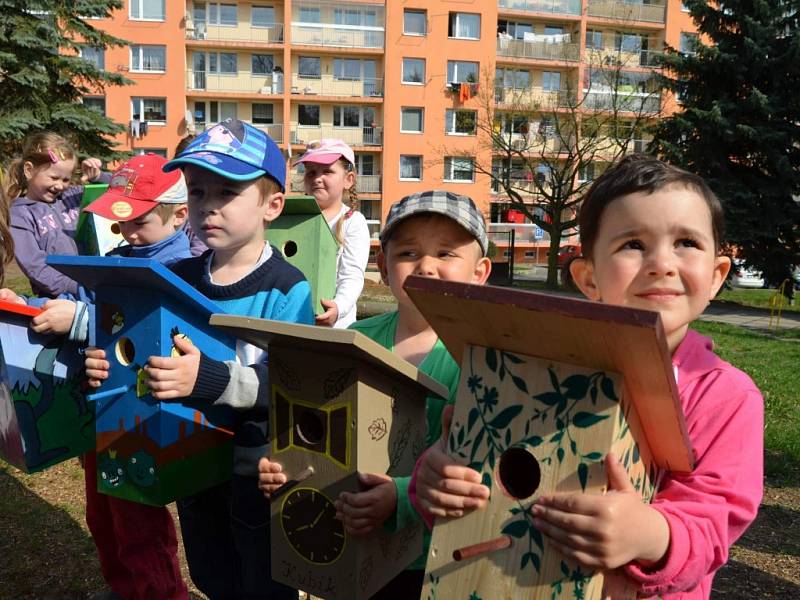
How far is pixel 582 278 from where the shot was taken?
1.60 meters

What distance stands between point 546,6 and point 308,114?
1280 cm

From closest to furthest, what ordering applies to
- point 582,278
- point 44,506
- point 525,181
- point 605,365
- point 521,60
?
point 605,365 < point 582,278 < point 44,506 < point 525,181 < point 521,60

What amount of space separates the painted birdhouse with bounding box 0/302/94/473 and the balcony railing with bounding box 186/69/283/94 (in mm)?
31410

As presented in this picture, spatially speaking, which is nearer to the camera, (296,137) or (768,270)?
(768,270)

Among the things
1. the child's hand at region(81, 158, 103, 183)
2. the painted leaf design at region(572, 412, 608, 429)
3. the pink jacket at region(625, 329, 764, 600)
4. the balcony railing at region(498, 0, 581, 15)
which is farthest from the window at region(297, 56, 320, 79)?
the painted leaf design at region(572, 412, 608, 429)

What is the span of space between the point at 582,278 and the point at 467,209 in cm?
47

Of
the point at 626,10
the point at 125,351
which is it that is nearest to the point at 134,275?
the point at 125,351

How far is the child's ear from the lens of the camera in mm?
1556

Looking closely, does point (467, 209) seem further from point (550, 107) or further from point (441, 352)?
point (550, 107)

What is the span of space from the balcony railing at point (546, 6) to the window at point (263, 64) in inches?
451

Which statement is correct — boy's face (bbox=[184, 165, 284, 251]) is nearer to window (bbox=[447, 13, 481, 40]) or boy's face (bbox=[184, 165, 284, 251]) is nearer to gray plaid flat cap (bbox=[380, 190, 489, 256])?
gray plaid flat cap (bbox=[380, 190, 489, 256])

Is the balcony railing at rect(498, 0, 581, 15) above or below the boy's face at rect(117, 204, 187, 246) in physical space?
above

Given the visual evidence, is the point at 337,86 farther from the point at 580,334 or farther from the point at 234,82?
the point at 580,334

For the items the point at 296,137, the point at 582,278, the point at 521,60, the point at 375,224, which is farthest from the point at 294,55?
the point at 582,278
